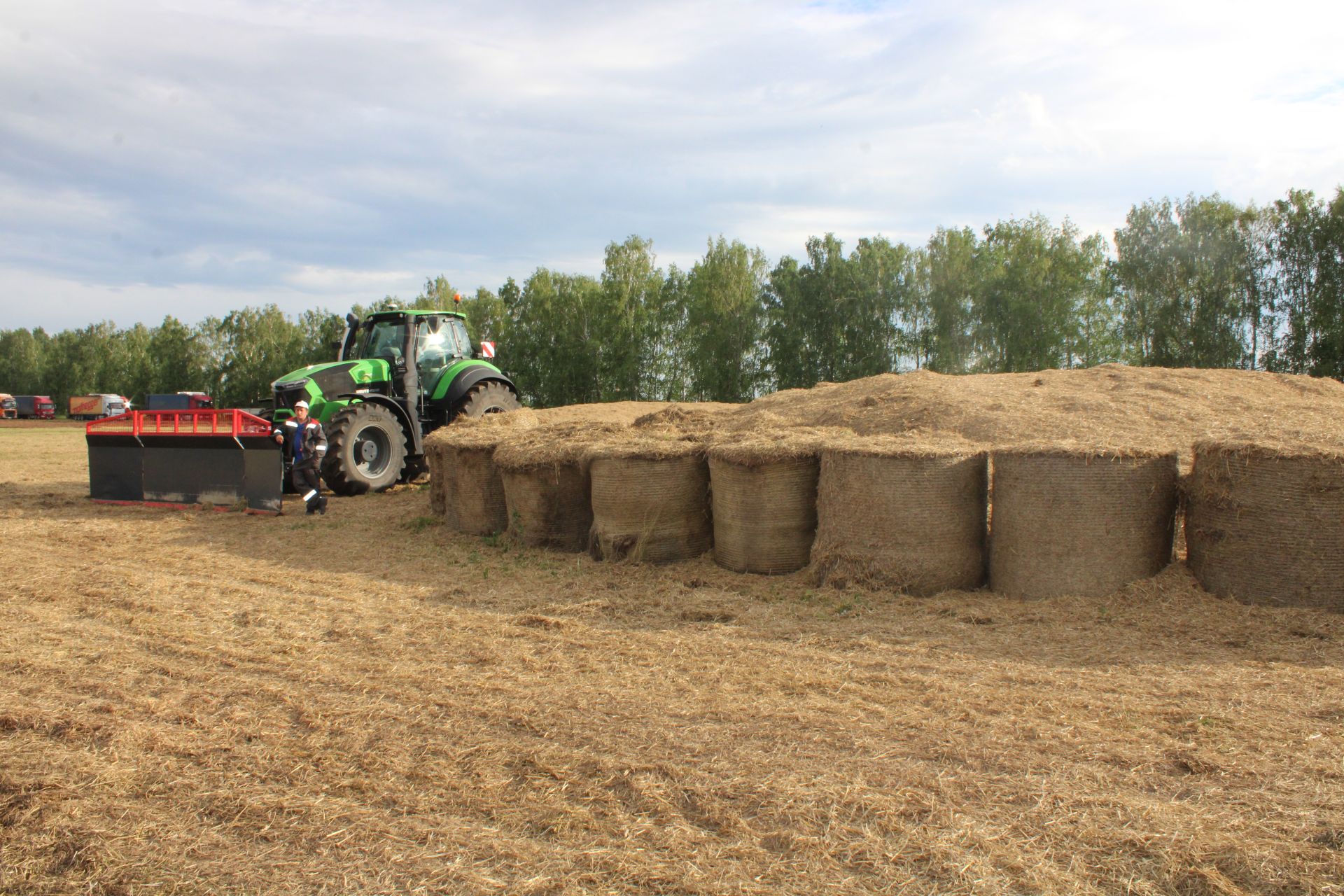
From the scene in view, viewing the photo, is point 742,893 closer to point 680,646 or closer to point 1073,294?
point 680,646

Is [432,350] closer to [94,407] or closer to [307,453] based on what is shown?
[307,453]

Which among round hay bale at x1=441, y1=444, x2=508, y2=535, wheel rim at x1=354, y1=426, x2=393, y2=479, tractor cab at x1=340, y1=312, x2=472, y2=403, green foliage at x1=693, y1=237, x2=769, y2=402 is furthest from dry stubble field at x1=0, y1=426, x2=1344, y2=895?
green foliage at x1=693, y1=237, x2=769, y2=402

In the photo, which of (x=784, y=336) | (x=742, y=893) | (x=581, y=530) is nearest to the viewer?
(x=742, y=893)

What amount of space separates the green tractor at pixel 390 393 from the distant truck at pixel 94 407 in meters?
51.4

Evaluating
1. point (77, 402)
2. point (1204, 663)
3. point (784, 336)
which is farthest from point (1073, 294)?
point (77, 402)

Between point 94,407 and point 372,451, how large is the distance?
5555 cm

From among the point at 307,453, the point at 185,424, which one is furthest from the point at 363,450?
the point at 185,424

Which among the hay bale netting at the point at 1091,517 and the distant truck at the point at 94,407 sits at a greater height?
the distant truck at the point at 94,407

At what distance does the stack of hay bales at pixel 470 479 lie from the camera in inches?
364

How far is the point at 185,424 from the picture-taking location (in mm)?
11602

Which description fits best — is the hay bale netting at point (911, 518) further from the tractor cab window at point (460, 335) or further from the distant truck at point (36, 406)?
the distant truck at point (36, 406)

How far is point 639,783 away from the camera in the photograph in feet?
10.8

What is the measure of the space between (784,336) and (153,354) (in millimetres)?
52564

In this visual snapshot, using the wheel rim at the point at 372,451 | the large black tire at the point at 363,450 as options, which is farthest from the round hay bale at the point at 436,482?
the wheel rim at the point at 372,451
